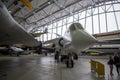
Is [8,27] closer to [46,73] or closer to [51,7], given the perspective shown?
[46,73]

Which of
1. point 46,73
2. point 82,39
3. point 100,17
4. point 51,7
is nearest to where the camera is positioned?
point 46,73

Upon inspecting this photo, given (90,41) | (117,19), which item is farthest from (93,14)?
(90,41)

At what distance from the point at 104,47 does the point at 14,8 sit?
1745 cm

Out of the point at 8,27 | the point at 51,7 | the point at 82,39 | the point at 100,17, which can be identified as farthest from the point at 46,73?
the point at 51,7

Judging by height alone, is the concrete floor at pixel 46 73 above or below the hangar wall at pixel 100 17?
below

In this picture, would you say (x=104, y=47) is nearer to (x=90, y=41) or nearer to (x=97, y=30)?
(x=97, y=30)

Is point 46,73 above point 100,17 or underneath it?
underneath

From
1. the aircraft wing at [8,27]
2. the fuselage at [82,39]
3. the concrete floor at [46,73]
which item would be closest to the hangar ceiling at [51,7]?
the aircraft wing at [8,27]

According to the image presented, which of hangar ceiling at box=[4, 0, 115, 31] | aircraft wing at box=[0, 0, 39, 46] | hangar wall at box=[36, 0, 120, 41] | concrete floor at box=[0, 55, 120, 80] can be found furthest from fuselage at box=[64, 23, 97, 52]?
hangar ceiling at box=[4, 0, 115, 31]

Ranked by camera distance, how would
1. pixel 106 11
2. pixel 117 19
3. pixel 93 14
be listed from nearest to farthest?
1. pixel 117 19
2. pixel 106 11
3. pixel 93 14

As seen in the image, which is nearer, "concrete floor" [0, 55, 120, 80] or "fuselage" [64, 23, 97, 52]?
"concrete floor" [0, 55, 120, 80]

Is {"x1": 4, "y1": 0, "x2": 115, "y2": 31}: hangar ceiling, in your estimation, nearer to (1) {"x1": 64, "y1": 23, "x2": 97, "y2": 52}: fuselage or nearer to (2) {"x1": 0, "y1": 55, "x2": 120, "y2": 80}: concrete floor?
(2) {"x1": 0, "y1": 55, "x2": 120, "y2": 80}: concrete floor

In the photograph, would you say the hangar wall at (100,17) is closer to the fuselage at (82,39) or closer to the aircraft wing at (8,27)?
the fuselage at (82,39)

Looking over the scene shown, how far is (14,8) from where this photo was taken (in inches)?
1098
